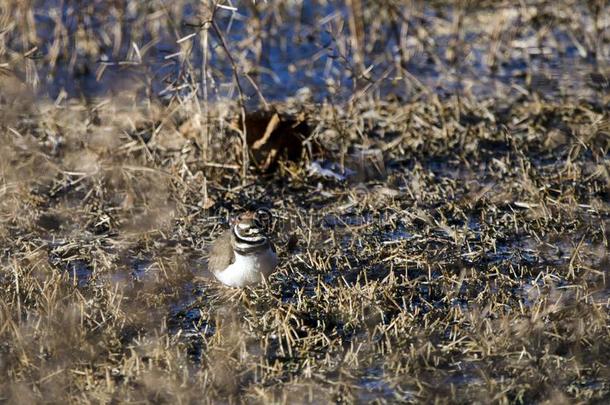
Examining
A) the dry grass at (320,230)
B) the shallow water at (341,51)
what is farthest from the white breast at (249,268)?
the shallow water at (341,51)

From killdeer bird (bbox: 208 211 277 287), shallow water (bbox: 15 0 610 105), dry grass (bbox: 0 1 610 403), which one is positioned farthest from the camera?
shallow water (bbox: 15 0 610 105)

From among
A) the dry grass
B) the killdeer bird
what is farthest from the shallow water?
the killdeer bird

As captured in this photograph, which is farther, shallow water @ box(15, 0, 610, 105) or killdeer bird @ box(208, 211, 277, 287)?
Result: shallow water @ box(15, 0, 610, 105)

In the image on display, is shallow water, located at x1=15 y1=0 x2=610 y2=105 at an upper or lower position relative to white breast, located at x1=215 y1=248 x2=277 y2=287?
lower

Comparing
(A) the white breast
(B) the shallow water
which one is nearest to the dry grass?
(B) the shallow water

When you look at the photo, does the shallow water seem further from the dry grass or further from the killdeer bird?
the killdeer bird

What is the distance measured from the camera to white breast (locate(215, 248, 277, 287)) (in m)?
5.80

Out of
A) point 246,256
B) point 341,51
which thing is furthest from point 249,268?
point 341,51

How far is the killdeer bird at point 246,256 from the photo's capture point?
5801mm

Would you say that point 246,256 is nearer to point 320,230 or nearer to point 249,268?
point 249,268

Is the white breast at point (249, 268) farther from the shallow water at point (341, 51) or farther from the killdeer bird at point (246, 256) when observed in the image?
the shallow water at point (341, 51)

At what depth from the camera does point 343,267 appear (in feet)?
21.3

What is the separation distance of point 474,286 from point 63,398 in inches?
97.0

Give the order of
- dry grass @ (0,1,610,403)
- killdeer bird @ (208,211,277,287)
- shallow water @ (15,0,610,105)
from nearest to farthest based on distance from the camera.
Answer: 1. dry grass @ (0,1,610,403)
2. killdeer bird @ (208,211,277,287)
3. shallow water @ (15,0,610,105)
